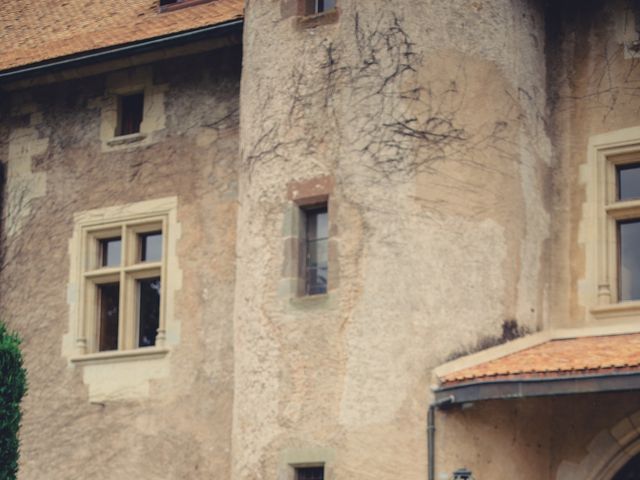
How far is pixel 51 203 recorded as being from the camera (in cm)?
1992

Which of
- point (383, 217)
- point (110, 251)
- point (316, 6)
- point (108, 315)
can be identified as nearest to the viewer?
point (383, 217)

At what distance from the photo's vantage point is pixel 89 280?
19500 mm

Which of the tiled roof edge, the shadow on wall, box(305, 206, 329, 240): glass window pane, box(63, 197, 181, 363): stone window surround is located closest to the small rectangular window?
the tiled roof edge

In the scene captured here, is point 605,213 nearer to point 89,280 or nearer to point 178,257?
point 178,257

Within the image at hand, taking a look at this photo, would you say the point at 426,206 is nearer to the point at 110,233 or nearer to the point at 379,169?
the point at 379,169

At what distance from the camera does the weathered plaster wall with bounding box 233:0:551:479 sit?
1603 cm

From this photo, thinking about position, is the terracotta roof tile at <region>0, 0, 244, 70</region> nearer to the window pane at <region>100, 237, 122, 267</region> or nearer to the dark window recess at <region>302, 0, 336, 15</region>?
the dark window recess at <region>302, 0, 336, 15</region>

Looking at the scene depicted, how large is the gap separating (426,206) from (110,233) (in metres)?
4.47

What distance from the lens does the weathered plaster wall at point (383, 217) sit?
16.0 m

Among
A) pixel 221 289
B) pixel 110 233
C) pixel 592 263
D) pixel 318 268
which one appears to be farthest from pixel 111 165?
pixel 592 263

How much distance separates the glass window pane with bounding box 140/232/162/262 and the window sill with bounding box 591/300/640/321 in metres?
4.79

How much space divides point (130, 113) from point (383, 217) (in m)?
4.56

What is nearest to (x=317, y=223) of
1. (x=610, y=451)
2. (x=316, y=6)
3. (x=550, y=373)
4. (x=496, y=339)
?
(x=496, y=339)

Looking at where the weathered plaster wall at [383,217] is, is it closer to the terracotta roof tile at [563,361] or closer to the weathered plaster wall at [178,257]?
the terracotta roof tile at [563,361]
